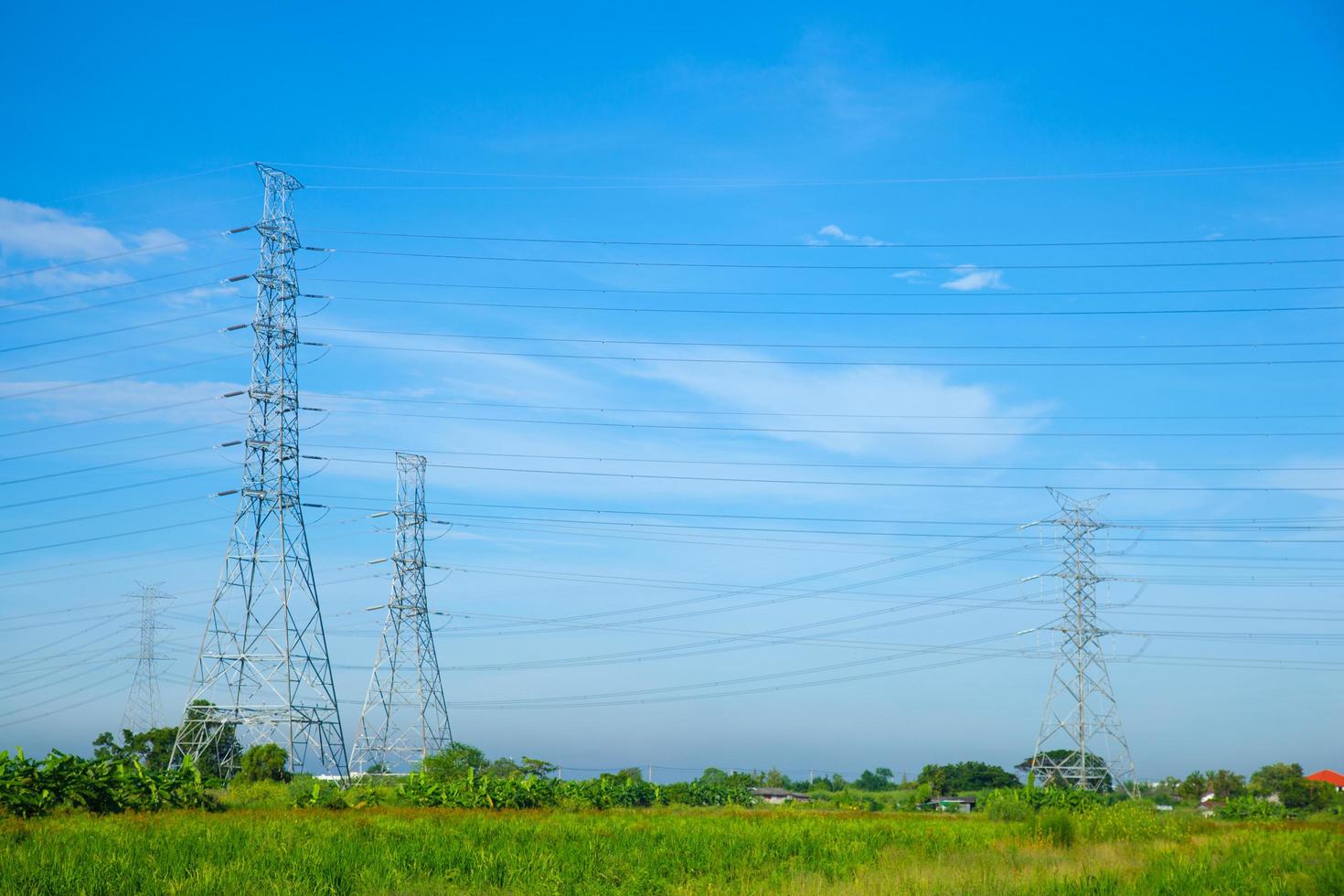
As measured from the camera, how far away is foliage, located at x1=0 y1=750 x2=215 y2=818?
2733 cm

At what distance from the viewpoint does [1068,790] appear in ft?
174

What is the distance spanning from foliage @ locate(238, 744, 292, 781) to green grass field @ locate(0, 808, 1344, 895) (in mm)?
13121

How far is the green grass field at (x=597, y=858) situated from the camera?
18.5 meters

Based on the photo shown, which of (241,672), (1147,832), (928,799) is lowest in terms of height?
(928,799)

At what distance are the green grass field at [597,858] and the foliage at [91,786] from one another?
3.86ft

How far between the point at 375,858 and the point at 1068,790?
42.6m

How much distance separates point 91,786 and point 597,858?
1616cm

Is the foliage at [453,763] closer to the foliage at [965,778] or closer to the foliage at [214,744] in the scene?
the foliage at [214,744]

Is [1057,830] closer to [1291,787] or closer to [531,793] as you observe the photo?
[531,793]

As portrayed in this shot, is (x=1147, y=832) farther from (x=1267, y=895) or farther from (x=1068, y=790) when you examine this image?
(x=1068, y=790)

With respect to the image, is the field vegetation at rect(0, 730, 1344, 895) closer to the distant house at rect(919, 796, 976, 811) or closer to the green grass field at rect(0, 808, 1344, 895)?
the green grass field at rect(0, 808, 1344, 895)

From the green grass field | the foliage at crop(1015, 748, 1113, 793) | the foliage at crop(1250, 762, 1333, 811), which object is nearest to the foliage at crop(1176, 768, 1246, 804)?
the foliage at crop(1250, 762, 1333, 811)

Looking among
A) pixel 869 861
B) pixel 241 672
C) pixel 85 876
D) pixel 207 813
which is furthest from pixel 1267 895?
pixel 241 672

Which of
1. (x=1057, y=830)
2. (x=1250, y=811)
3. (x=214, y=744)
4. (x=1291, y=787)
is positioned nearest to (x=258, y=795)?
(x=214, y=744)
